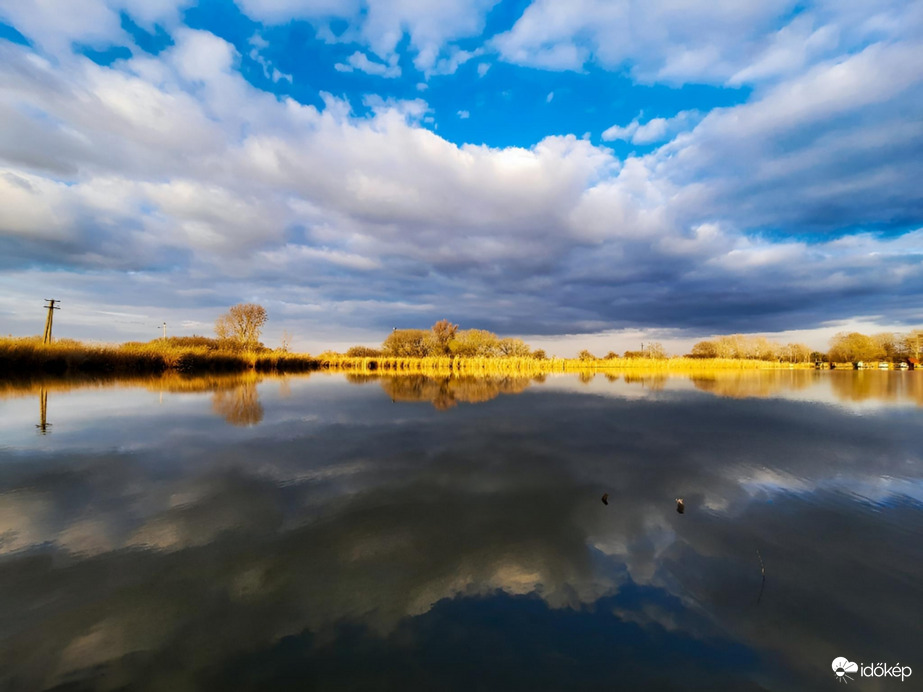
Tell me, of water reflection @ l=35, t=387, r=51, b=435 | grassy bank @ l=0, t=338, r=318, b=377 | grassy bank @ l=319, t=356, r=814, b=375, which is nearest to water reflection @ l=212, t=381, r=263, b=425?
water reflection @ l=35, t=387, r=51, b=435

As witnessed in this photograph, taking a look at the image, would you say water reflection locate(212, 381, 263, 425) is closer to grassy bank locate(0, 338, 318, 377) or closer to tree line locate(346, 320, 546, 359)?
grassy bank locate(0, 338, 318, 377)

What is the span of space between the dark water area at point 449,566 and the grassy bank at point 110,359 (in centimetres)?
2444

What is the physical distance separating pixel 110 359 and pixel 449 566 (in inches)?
1489

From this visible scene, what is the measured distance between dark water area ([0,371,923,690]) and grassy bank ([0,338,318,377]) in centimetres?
2444

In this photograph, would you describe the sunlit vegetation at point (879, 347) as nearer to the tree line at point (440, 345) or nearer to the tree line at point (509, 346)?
the tree line at point (509, 346)

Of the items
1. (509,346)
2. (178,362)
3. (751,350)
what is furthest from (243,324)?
(751,350)

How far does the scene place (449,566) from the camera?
11.7 ft

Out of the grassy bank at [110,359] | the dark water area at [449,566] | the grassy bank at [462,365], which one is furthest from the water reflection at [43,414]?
the grassy bank at [462,365]

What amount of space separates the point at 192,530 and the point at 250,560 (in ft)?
3.64

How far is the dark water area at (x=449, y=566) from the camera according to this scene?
2.44m

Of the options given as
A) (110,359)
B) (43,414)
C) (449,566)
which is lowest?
(449,566)

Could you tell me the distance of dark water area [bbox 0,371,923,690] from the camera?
2.44 meters

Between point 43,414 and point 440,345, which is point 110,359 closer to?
point 43,414

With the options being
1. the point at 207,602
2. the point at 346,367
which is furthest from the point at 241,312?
the point at 207,602
